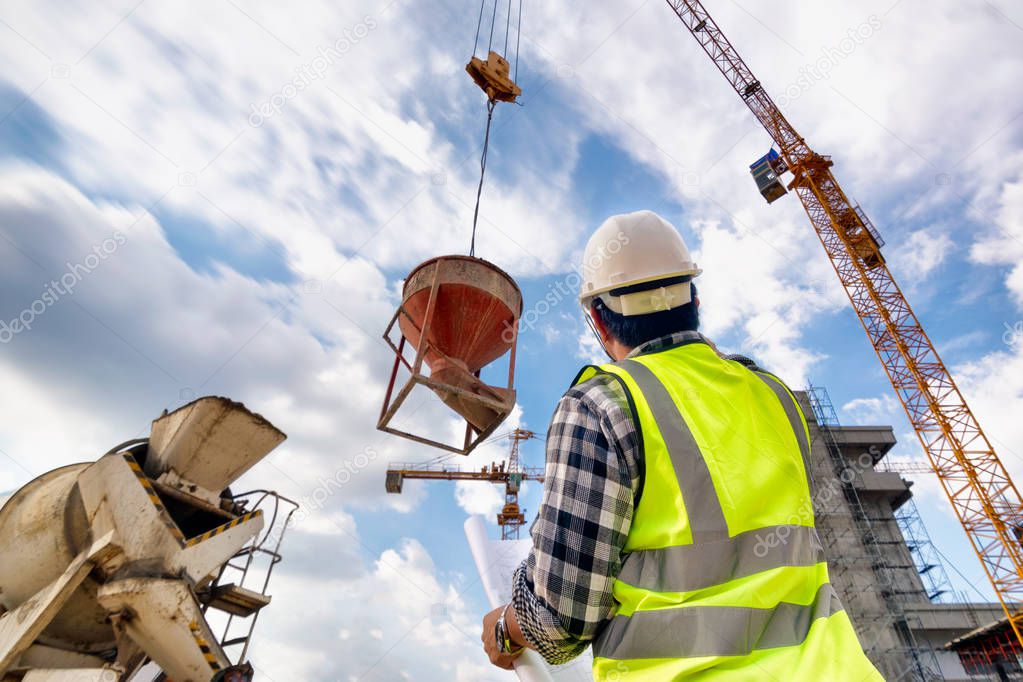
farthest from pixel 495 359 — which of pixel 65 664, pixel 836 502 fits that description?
pixel 836 502

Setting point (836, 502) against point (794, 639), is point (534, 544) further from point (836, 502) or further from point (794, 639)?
point (836, 502)

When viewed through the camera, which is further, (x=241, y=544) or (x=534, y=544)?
(x=241, y=544)

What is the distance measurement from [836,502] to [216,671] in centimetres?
2831

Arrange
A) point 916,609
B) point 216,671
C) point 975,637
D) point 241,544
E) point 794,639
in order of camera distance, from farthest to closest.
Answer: point 916,609 → point 975,637 → point 241,544 → point 216,671 → point 794,639

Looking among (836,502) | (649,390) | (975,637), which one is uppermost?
(836,502)

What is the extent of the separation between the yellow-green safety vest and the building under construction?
22262mm

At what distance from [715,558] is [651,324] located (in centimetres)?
69

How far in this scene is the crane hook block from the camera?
938 cm

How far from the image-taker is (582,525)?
1.13m

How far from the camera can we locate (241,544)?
15.6 feet

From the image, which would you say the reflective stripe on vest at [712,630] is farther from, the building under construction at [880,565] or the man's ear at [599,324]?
the building under construction at [880,565]

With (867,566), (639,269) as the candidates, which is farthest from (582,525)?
(867,566)

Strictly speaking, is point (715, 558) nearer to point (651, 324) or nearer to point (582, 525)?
point (582, 525)

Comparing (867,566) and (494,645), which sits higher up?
(867,566)
